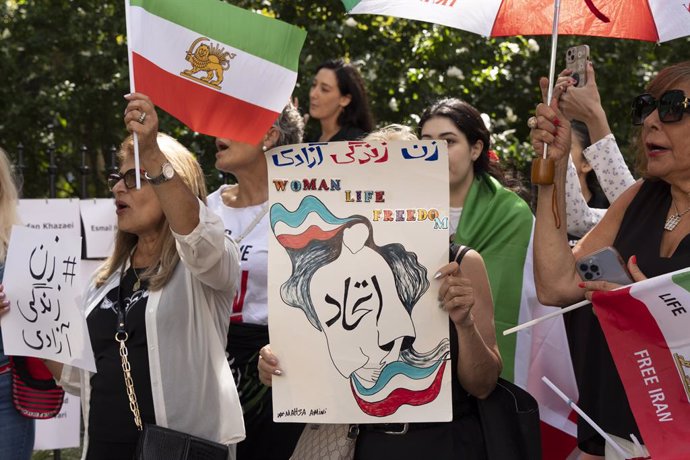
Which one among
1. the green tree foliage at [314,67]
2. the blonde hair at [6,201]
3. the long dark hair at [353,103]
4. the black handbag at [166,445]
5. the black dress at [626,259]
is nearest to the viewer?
the black dress at [626,259]

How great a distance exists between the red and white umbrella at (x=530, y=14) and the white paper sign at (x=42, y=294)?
1.40 m

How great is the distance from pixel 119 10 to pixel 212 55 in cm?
597

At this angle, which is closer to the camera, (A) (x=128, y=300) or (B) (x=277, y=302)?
(B) (x=277, y=302)

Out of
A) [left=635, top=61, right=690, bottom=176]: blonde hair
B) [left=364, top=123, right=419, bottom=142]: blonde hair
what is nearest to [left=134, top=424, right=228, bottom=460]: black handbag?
[left=364, top=123, right=419, bottom=142]: blonde hair

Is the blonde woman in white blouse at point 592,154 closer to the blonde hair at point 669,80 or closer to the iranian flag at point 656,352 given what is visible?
the blonde hair at point 669,80

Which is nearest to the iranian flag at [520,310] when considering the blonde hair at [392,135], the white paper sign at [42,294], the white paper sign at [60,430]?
the blonde hair at [392,135]

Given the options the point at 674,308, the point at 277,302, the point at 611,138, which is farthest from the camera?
the point at 611,138

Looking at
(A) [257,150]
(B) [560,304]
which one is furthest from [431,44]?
(B) [560,304]

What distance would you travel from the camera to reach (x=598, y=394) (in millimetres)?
3490

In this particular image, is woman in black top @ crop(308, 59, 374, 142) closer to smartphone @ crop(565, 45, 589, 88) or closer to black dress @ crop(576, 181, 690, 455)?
smartphone @ crop(565, 45, 589, 88)

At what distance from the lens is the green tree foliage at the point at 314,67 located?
8617 millimetres

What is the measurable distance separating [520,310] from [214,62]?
65.7 inches

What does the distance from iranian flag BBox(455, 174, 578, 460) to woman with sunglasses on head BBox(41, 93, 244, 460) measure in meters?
1.18

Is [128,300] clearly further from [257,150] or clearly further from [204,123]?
[257,150]
